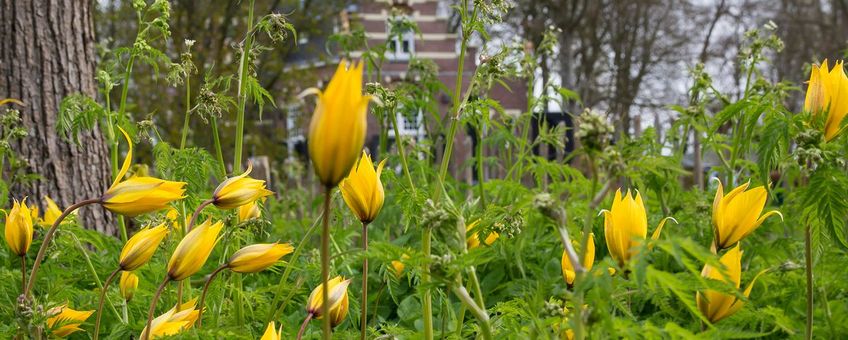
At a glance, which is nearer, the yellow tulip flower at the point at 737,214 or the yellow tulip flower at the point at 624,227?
the yellow tulip flower at the point at 624,227

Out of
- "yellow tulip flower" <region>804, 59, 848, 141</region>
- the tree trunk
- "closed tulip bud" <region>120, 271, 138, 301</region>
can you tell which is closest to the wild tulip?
"closed tulip bud" <region>120, 271, 138, 301</region>

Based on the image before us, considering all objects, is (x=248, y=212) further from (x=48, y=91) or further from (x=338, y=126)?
(x=48, y=91)

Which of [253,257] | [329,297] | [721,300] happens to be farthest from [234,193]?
[721,300]

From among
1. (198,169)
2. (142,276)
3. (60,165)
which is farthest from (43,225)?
(60,165)

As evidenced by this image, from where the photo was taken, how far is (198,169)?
74.0 inches

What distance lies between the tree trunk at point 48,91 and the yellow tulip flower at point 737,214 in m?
2.87

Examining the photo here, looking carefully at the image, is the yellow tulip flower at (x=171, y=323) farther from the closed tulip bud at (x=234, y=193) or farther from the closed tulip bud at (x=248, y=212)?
the closed tulip bud at (x=248, y=212)

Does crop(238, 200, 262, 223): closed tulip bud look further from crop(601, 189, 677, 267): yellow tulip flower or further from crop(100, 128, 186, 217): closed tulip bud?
crop(601, 189, 677, 267): yellow tulip flower

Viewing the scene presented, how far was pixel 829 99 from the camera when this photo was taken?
1452 mm

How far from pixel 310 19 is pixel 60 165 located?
44.5 ft

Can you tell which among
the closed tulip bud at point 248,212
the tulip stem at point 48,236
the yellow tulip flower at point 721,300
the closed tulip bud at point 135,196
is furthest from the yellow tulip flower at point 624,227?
the closed tulip bud at point 248,212

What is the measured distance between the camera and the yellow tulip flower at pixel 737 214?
144cm

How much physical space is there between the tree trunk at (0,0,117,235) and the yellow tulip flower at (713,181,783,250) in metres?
2.87

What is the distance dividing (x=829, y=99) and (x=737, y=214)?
0.26 m
